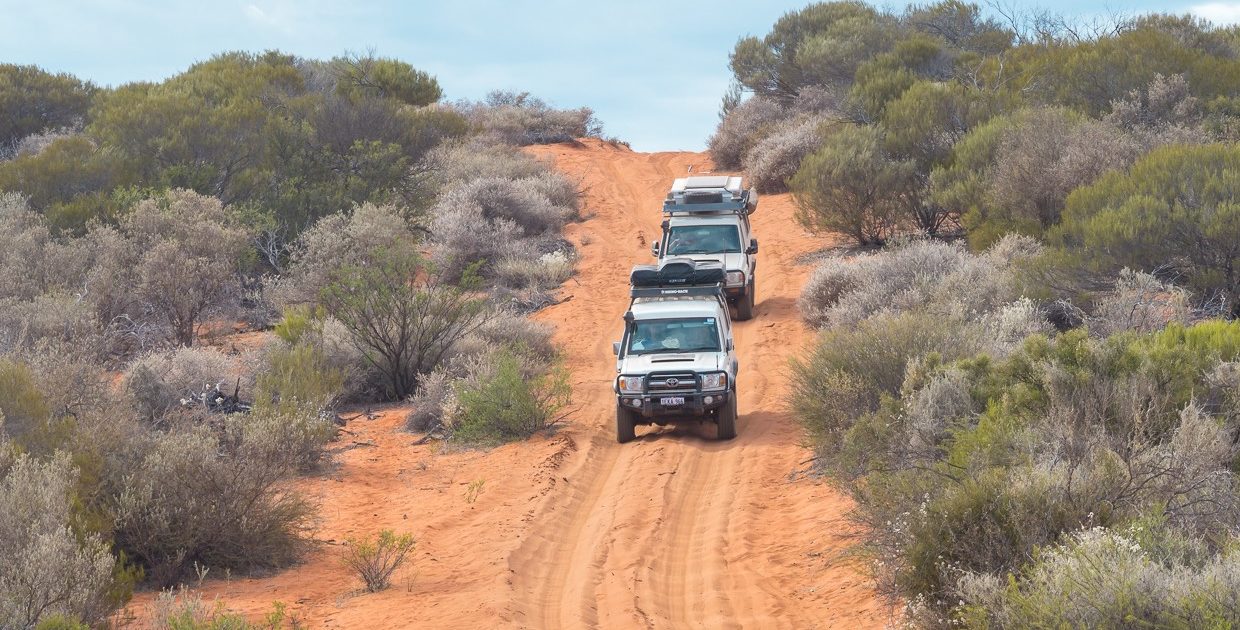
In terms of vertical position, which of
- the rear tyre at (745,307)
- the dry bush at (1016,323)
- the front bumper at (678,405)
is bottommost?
the front bumper at (678,405)

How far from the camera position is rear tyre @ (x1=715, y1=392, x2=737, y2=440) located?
47.0 ft

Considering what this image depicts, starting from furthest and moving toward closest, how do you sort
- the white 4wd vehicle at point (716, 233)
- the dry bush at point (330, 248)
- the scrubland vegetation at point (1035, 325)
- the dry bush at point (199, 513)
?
the dry bush at point (330, 248)
the white 4wd vehicle at point (716, 233)
the dry bush at point (199, 513)
the scrubland vegetation at point (1035, 325)

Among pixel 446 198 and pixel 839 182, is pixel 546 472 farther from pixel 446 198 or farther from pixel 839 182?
pixel 446 198

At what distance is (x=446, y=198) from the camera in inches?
1208

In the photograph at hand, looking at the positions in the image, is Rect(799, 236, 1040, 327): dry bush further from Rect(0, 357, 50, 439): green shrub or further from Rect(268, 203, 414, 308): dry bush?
Rect(0, 357, 50, 439): green shrub

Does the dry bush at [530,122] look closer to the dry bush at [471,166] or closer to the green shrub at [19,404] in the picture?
the dry bush at [471,166]

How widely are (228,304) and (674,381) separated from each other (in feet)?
41.7

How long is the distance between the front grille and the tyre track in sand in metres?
0.67

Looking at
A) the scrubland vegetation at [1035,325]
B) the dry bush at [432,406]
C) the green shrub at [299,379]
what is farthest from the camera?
the dry bush at [432,406]

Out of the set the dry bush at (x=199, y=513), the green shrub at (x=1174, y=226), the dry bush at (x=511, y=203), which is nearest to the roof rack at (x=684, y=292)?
the green shrub at (x=1174, y=226)

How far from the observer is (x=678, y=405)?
1412 cm

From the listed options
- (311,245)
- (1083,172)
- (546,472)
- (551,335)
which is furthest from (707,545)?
(311,245)

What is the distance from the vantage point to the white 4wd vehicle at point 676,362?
46.4 ft

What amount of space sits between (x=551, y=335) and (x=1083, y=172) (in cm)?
944
